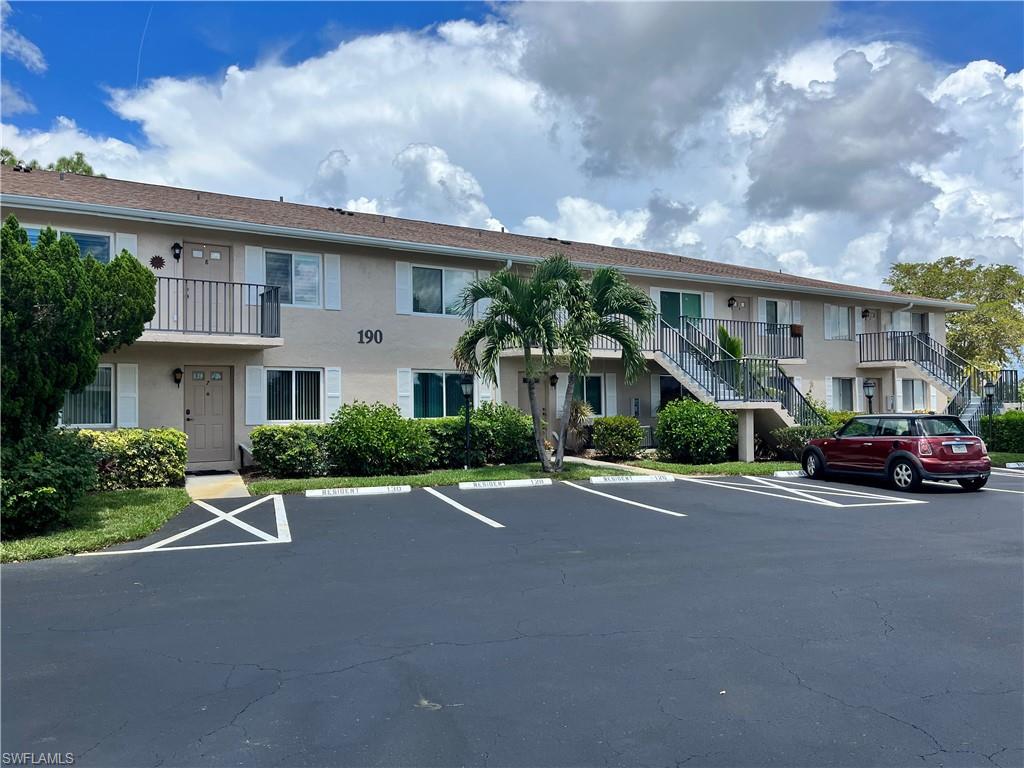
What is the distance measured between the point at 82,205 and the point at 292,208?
20.4ft

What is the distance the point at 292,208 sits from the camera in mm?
19078

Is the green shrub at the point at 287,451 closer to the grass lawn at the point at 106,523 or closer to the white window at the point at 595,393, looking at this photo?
the grass lawn at the point at 106,523

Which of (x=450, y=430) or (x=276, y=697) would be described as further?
(x=450, y=430)

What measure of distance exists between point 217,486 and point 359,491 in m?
2.74

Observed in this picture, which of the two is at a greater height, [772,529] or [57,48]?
[57,48]

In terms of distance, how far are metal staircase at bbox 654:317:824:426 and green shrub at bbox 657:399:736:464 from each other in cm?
72

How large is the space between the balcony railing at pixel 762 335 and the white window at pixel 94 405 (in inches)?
598

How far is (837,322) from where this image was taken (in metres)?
25.2

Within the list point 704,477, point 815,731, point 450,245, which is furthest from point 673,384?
point 815,731

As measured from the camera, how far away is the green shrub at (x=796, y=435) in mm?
18109

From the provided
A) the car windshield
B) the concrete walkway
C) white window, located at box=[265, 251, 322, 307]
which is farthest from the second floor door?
the concrete walkway

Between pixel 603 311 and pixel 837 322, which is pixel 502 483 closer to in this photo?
pixel 603 311

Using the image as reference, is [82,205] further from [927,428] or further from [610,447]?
[927,428]

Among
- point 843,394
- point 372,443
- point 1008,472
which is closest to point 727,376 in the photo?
point 1008,472
